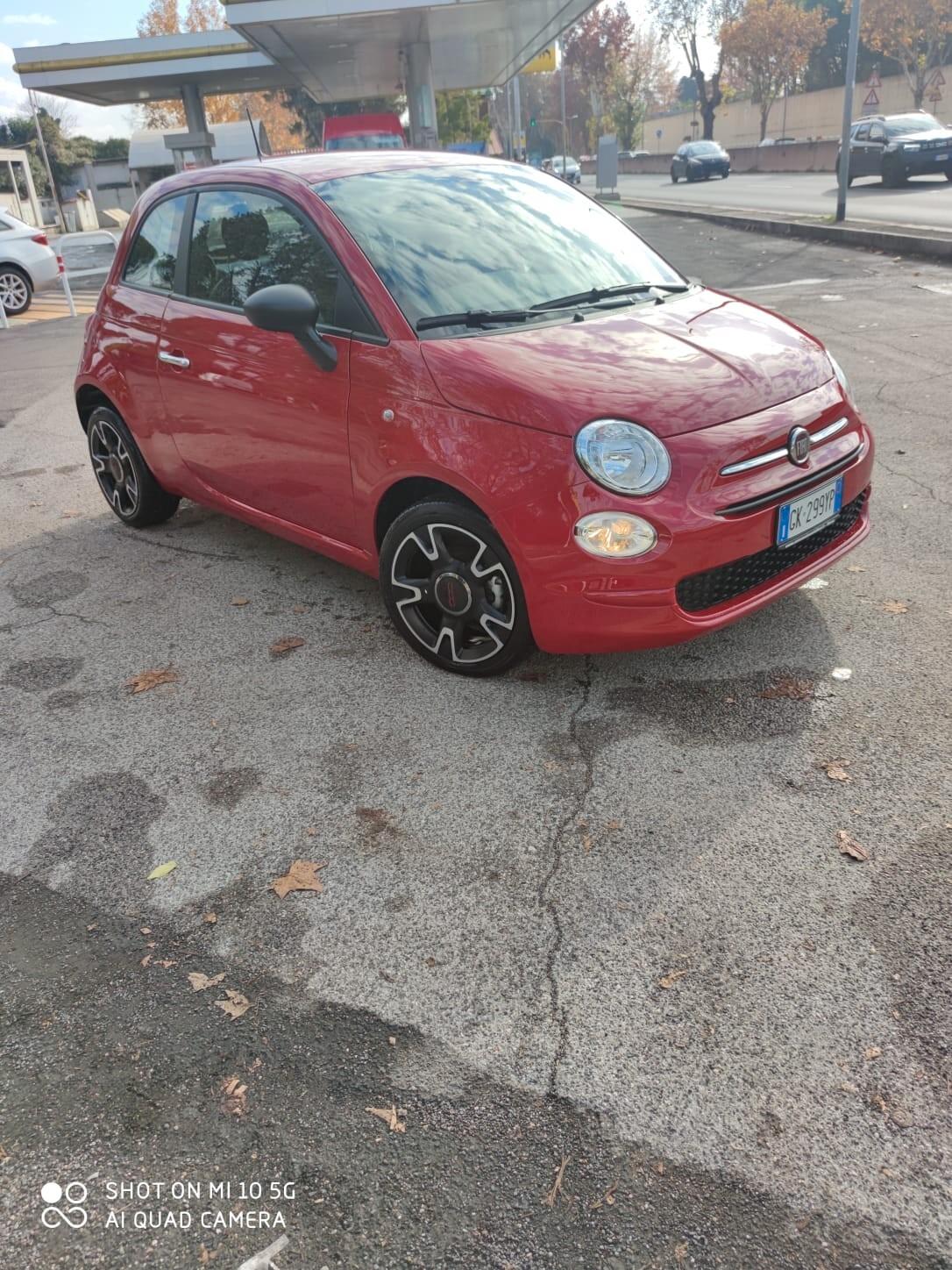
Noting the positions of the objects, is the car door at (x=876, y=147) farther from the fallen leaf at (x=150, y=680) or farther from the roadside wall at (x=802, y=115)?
the fallen leaf at (x=150, y=680)

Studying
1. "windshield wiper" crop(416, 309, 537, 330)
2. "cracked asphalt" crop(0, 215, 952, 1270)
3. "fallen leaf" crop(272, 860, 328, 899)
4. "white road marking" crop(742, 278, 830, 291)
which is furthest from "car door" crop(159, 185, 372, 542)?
"white road marking" crop(742, 278, 830, 291)

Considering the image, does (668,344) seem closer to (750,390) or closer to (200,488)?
(750,390)

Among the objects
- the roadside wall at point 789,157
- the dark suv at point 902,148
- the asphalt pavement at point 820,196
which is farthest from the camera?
the roadside wall at point 789,157

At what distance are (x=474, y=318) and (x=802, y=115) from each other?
7818 cm

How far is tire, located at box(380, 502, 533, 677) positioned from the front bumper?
18 cm

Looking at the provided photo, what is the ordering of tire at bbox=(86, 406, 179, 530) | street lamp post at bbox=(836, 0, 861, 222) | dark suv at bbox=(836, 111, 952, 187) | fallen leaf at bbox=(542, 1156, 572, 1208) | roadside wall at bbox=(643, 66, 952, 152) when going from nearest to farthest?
fallen leaf at bbox=(542, 1156, 572, 1208) → tire at bbox=(86, 406, 179, 530) → street lamp post at bbox=(836, 0, 861, 222) → dark suv at bbox=(836, 111, 952, 187) → roadside wall at bbox=(643, 66, 952, 152)

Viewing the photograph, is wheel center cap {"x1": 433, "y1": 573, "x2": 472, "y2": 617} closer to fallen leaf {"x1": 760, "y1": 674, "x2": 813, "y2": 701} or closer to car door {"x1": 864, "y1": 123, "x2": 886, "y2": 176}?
fallen leaf {"x1": 760, "y1": 674, "x2": 813, "y2": 701}

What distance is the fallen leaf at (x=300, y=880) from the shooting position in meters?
2.72

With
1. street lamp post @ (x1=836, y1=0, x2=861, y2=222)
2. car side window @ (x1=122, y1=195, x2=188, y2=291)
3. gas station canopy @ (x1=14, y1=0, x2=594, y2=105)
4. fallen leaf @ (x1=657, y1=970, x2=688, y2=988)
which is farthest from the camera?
Result: gas station canopy @ (x1=14, y1=0, x2=594, y2=105)

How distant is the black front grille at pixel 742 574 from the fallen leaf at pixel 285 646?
172cm

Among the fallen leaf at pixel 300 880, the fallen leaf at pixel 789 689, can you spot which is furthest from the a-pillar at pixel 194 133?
the fallen leaf at pixel 300 880

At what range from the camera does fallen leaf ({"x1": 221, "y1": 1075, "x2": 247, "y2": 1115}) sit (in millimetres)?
2080

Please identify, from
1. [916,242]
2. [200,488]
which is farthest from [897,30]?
[200,488]

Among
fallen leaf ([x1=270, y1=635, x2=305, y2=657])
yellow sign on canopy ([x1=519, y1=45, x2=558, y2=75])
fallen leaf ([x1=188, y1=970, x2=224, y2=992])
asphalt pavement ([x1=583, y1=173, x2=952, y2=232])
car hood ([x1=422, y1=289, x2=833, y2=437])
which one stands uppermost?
yellow sign on canopy ([x1=519, y1=45, x2=558, y2=75])
